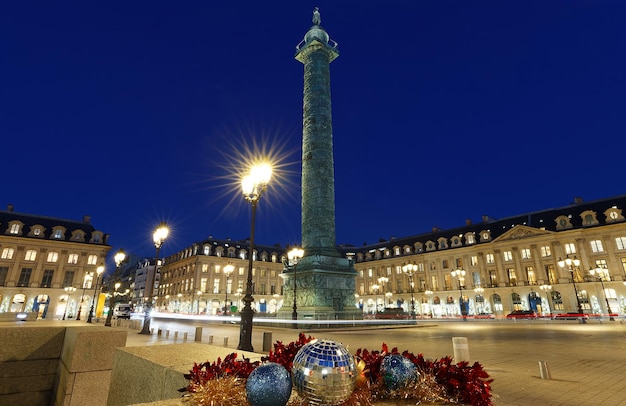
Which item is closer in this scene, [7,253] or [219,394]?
[219,394]

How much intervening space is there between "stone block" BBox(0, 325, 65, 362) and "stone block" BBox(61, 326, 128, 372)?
0.88 ft

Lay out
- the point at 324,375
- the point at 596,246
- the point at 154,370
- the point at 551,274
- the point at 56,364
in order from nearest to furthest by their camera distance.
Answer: the point at 324,375 < the point at 154,370 < the point at 56,364 < the point at 596,246 < the point at 551,274

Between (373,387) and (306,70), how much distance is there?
33.4 m

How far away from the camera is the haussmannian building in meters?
47.0

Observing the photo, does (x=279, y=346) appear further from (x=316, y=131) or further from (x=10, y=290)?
(x=10, y=290)

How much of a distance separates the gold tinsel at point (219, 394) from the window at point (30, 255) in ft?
209

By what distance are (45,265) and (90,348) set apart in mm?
60971

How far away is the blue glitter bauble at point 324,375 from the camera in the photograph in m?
2.38

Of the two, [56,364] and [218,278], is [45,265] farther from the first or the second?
[56,364]

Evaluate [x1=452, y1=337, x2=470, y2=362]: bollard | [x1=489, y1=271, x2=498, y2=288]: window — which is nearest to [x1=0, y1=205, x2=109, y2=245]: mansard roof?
[x1=452, y1=337, x2=470, y2=362]: bollard

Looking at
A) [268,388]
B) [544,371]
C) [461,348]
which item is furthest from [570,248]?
[268,388]

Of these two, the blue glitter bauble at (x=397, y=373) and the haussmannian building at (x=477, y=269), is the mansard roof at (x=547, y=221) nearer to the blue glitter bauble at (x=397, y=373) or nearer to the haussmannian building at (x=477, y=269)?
the haussmannian building at (x=477, y=269)

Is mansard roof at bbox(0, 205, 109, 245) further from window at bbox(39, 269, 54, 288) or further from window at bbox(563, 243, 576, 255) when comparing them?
window at bbox(563, 243, 576, 255)

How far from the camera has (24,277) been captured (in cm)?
4934
